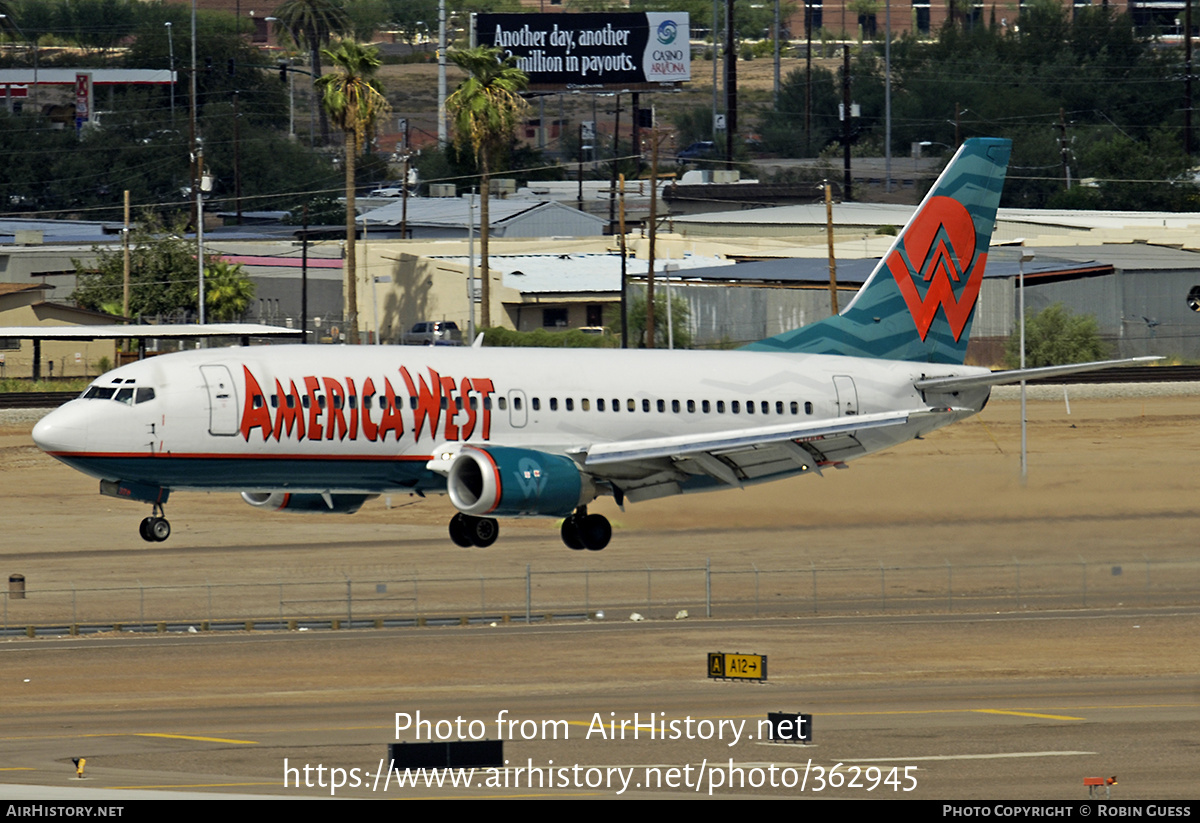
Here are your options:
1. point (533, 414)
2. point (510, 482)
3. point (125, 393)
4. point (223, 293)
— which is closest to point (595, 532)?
point (533, 414)

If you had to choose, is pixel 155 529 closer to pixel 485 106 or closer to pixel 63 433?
pixel 63 433

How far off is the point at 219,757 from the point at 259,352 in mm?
19748

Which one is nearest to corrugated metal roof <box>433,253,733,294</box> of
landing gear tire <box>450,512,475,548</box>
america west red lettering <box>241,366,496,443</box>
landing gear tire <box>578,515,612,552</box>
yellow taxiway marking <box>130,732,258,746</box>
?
yellow taxiway marking <box>130,732,258,746</box>

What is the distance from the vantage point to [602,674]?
3396 inches

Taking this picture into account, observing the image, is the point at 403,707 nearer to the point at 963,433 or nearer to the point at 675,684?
the point at 675,684

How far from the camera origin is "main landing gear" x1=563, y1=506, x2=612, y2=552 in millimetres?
57906

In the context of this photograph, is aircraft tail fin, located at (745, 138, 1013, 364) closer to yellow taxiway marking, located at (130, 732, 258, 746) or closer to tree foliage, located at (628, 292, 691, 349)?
yellow taxiway marking, located at (130, 732, 258, 746)

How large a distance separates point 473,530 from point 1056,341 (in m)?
74.0

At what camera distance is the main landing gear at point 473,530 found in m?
57.7

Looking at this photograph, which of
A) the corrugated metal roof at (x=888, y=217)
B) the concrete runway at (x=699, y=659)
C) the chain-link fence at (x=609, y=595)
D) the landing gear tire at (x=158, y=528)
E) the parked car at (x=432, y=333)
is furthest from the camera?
the corrugated metal roof at (x=888, y=217)

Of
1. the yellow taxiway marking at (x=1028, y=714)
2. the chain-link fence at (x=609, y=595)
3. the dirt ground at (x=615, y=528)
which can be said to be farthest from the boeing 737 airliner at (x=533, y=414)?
the chain-link fence at (x=609, y=595)

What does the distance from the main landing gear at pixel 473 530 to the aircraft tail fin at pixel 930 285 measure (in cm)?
1138

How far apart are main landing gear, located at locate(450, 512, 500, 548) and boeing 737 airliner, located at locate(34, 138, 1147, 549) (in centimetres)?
8

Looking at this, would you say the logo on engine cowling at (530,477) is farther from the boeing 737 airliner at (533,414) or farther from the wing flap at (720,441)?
the wing flap at (720,441)
